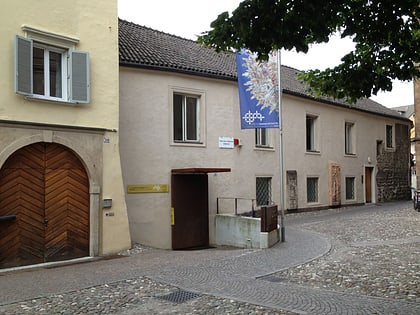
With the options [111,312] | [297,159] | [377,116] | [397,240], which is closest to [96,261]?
[111,312]

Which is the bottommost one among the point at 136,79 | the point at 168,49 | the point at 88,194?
the point at 88,194

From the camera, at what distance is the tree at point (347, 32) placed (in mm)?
6402

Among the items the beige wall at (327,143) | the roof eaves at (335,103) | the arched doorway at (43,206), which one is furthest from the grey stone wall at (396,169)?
the arched doorway at (43,206)

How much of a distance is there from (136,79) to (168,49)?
10.8ft

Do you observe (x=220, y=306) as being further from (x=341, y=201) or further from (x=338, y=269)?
(x=341, y=201)

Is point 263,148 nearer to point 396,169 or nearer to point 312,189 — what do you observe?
point 312,189

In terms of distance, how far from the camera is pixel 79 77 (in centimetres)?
1134

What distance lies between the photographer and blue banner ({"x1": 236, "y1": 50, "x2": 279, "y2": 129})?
14.1m

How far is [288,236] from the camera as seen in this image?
48.0 feet

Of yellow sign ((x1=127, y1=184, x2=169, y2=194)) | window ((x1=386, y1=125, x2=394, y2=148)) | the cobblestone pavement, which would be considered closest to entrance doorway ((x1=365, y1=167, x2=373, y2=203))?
window ((x1=386, y1=125, x2=394, y2=148))

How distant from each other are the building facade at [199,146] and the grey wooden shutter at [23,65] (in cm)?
426

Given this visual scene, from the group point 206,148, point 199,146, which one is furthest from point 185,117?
point 206,148

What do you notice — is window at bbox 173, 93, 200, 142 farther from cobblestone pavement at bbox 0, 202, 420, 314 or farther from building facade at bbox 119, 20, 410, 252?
cobblestone pavement at bbox 0, 202, 420, 314

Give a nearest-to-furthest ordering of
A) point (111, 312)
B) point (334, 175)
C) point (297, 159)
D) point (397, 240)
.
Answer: point (111, 312)
point (397, 240)
point (297, 159)
point (334, 175)
